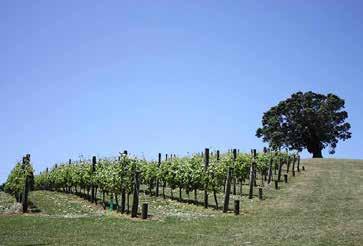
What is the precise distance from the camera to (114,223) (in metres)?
26.6

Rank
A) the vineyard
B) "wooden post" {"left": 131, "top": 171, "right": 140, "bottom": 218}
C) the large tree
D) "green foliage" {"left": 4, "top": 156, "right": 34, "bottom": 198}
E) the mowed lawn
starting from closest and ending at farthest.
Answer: the mowed lawn → "wooden post" {"left": 131, "top": 171, "right": 140, "bottom": 218} → the vineyard → "green foliage" {"left": 4, "top": 156, "right": 34, "bottom": 198} → the large tree

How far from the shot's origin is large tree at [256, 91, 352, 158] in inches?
3684

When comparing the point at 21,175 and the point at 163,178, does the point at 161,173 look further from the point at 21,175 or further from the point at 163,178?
the point at 21,175

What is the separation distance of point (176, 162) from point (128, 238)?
1020 inches

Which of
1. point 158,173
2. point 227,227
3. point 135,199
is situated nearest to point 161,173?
point 158,173

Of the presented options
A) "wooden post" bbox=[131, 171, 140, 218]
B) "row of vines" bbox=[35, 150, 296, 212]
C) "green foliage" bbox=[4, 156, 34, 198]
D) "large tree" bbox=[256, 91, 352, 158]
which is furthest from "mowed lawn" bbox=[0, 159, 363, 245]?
"large tree" bbox=[256, 91, 352, 158]

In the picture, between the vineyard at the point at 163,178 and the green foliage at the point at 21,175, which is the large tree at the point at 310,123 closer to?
the vineyard at the point at 163,178

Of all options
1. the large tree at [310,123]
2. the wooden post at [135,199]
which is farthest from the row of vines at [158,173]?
the large tree at [310,123]

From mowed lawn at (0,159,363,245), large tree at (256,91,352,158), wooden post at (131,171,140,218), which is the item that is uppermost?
large tree at (256,91,352,158)

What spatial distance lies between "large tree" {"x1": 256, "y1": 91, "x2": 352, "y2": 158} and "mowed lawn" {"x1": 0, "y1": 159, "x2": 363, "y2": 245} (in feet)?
178

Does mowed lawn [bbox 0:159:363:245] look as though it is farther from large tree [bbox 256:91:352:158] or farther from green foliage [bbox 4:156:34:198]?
large tree [bbox 256:91:352:158]

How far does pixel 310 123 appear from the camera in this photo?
9406 cm

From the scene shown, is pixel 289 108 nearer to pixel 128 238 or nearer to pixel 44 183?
pixel 44 183

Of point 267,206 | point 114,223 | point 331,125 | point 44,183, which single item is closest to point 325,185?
point 267,206
